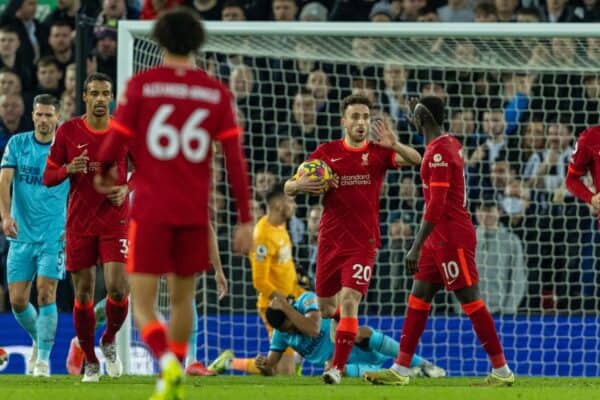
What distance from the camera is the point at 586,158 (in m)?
10.5

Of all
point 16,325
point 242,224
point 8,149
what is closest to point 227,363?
point 16,325

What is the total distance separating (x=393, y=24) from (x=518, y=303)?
10.6 feet

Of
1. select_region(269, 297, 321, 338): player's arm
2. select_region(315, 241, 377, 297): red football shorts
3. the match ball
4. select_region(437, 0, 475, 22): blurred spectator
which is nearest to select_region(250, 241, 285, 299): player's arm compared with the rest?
select_region(269, 297, 321, 338): player's arm

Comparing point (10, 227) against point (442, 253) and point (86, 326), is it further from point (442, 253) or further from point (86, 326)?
point (442, 253)

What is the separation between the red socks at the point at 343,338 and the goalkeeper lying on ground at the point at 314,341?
5.97ft

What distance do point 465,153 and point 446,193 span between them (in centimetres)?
481

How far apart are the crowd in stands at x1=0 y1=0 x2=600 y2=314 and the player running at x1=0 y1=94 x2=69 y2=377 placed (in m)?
2.61

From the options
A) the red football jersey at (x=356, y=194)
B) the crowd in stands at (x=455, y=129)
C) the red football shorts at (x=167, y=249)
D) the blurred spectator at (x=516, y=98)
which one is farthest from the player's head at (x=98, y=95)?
the blurred spectator at (x=516, y=98)

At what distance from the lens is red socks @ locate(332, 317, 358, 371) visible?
10.3m

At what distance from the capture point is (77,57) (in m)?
13.5

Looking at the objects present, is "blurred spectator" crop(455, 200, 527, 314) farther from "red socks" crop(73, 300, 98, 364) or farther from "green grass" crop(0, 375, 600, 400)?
"red socks" crop(73, 300, 98, 364)

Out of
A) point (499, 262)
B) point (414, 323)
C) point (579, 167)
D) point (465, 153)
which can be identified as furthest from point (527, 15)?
point (414, 323)

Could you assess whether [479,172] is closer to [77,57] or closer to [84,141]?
[77,57]

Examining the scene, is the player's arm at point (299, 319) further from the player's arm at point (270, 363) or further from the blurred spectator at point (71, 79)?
the blurred spectator at point (71, 79)
